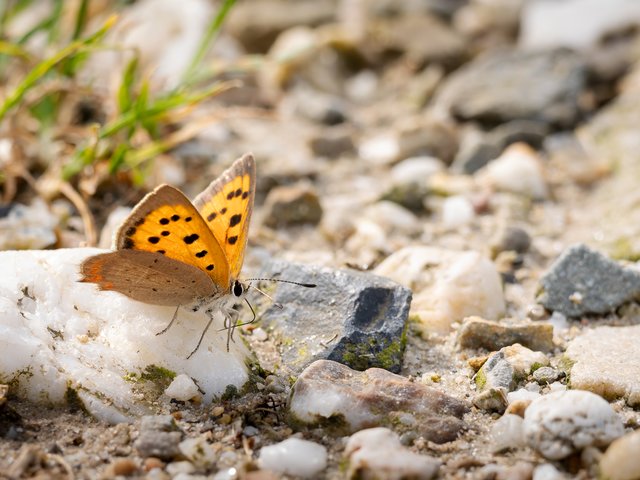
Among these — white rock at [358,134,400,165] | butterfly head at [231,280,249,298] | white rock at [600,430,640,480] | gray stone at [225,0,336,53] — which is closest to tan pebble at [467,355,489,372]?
white rock at [600,430,640,480]

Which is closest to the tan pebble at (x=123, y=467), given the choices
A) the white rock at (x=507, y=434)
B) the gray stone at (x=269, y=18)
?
the white rock at (x=507, y=434)

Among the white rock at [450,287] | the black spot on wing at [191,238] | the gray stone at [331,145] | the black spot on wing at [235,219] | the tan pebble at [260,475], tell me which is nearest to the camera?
the tan pebble at [260,475]

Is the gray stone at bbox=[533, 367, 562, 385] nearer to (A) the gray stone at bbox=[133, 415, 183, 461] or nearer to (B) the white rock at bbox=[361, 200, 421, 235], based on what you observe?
(A) the gray stone at bbox=[133, 415, 183, 461]

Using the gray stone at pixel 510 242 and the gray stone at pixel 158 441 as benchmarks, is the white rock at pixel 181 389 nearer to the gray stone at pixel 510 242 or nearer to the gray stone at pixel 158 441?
the gray stone at pixel 158 441

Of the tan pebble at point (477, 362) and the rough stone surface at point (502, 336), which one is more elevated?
the rough stone surface at point (502, 336)

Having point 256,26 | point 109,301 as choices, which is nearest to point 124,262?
point 109,301

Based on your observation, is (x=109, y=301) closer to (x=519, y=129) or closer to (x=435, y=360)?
(x=435, y=360)

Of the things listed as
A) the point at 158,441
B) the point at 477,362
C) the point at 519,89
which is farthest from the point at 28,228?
the point at 519,89
